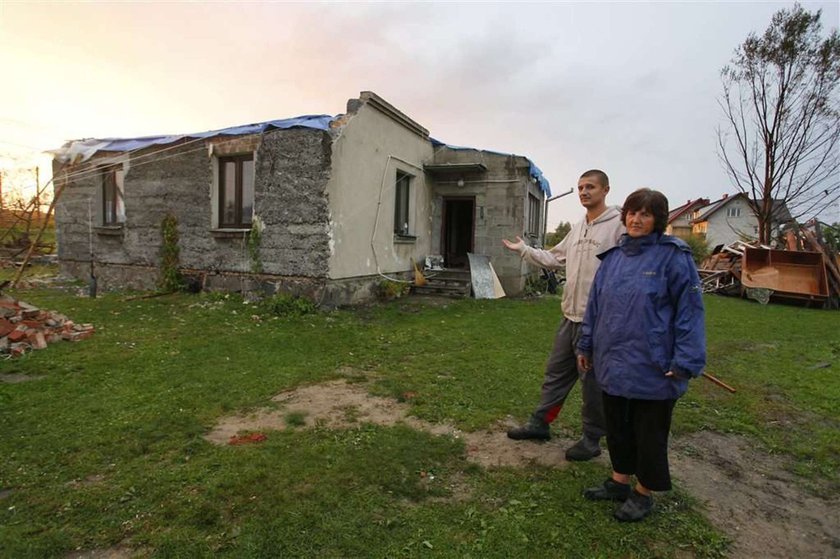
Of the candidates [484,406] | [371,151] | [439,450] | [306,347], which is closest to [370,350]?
[306,347]

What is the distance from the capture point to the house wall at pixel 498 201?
11.0 meters

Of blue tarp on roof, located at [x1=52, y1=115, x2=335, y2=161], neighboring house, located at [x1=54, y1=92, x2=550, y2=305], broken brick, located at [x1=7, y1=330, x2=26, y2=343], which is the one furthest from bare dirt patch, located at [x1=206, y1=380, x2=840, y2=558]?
blue tarp on roof, located at [x1=52, y1=115, x2=335, y2=161]

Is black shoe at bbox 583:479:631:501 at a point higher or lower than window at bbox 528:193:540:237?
lower

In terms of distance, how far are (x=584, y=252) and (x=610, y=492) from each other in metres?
1.41

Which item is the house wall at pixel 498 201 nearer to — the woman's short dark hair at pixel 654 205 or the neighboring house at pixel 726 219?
the woman's short dark hair at pixel 654 205

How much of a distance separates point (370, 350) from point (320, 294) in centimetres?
257

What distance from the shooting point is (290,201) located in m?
7.97

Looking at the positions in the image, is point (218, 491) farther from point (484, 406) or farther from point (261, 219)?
point (261, 219)

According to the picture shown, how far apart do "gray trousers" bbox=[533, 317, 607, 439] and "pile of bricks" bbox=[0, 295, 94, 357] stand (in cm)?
563

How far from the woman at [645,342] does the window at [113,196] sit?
11198 mm

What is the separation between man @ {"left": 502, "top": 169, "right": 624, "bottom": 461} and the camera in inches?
107

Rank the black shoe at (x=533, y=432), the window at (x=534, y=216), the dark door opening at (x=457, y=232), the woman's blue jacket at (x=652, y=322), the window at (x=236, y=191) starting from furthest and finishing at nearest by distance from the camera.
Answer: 1. the dark door opening at (x=457, y=232)
2. the window at (x=534, y=216)
3. the window at (x=236, y=191)
4. the black shoe at (x=533, y=432)
5. the woman's blue jacket at (x=652, y=322)

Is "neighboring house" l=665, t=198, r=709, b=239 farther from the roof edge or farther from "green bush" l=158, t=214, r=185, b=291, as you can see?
"green bush" l=158, t=214, r=185, b=291

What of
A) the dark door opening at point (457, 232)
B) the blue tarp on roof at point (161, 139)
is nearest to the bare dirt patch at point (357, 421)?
the blue tarp on roof at point (161, 139)
